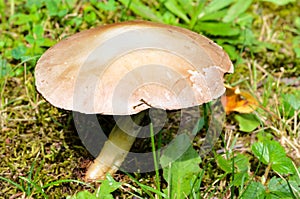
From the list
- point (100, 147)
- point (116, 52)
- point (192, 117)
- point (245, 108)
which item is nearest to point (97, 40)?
point (116, 52)

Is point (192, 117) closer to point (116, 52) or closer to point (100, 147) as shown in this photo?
point (100, 147)

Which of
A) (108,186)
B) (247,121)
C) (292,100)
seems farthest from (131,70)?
(292,100)

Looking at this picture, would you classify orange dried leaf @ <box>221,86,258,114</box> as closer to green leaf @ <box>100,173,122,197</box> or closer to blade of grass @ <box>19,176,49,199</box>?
green leaf @ <box>100,173,122,197</box>

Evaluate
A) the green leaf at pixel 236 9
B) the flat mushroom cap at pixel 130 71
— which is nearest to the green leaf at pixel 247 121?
the flat mushroom cap at pixel 130 71

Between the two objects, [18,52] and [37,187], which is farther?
[18,52]

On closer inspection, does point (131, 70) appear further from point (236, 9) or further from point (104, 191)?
point (236, 9)

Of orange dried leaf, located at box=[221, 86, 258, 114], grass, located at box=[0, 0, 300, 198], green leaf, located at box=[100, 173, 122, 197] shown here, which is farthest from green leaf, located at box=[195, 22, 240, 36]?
green leaf, located at box=[100, 173, 122, 197]
